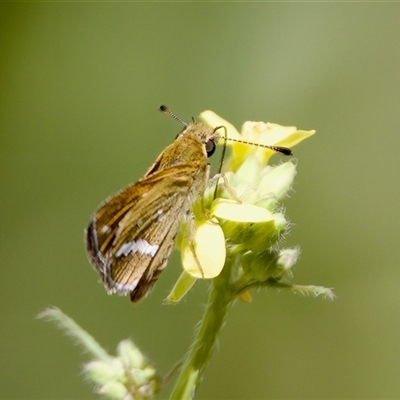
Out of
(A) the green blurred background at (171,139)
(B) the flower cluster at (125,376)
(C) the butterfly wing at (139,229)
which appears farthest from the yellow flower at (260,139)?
(A) the green blurred background at (171,139)

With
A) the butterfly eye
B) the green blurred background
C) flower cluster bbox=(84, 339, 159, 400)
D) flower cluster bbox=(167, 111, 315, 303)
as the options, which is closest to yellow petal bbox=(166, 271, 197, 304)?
flower cluster bbox=(167, 111, 315, 303)

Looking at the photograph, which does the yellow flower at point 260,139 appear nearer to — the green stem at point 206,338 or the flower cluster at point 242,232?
the flower cluster at point 242,232

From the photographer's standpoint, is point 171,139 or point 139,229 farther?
point 171,139

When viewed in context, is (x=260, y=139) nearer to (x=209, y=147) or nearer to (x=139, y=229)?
(x=209, y=147)

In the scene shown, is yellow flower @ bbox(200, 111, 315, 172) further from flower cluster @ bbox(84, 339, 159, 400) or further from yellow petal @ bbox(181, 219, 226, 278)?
flower cluster @ bbox(84, 339, 159, 400)

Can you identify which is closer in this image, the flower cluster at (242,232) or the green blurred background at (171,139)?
the flower cluster at (242,232)

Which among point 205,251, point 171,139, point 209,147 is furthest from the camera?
point 171,139

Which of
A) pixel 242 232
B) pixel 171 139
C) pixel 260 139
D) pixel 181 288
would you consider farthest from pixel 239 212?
pixel 171 139

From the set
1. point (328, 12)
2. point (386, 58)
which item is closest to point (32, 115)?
point (328, 12)
